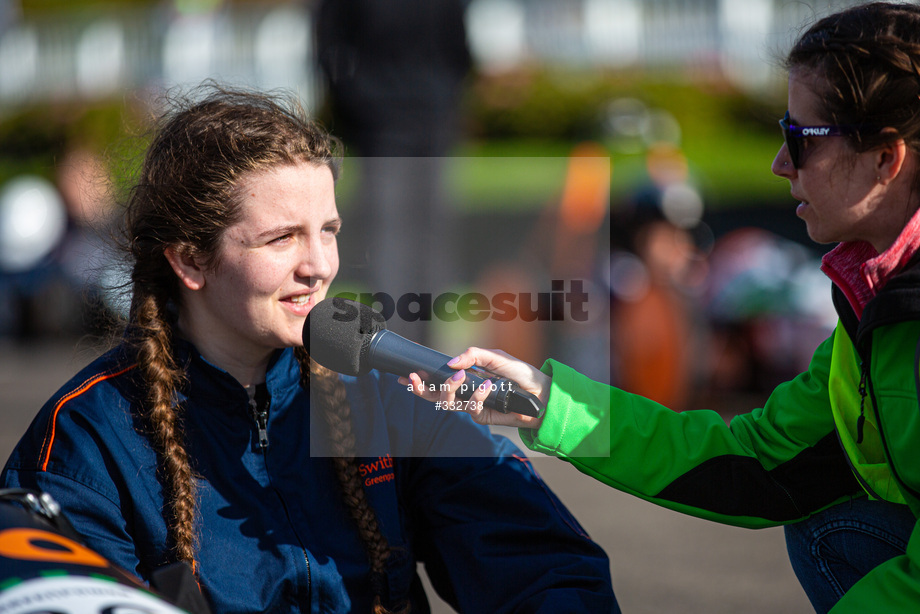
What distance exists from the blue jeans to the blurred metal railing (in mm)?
10476

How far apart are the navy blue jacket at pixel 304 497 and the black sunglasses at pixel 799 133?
3.11 ft

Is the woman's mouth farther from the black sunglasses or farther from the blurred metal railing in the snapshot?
the blurred metal railing

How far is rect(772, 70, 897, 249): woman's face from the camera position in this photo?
1.96 meters

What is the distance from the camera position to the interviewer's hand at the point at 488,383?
1919 millimetres

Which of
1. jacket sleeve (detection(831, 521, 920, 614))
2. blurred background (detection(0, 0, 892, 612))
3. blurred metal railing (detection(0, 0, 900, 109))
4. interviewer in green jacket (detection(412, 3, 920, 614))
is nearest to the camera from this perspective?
jacket sleeve (detection(831, 521, 920, 614))

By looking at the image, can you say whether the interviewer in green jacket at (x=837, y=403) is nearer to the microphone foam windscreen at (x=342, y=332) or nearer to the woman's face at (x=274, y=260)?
the microphone foam windscreen at (x=342, y=332)

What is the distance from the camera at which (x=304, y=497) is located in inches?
83.6

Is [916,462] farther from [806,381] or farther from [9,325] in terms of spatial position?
[9,325]

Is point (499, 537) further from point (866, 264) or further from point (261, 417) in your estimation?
point (866, 264)

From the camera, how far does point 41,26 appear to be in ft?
70.4

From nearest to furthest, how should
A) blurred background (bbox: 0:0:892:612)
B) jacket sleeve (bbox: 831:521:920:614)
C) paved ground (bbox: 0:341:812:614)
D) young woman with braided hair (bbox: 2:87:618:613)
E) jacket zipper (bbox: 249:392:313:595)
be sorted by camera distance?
jacket sleeve (bbox: 831:521:920:614), young woman with braided hair (bbox: 2:87:618:613), jacket zipper (bbox: 249:392:313:595), paved ground (bbox: 0:341:812:614), blurred background (bbox: 0:0:892:612)

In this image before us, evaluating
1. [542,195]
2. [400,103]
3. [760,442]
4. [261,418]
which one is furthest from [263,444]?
[542,195]

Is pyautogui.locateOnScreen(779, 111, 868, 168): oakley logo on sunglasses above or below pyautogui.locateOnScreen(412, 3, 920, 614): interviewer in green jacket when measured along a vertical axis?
above

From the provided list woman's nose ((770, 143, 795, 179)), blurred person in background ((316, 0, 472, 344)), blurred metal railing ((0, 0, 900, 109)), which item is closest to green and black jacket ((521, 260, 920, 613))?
woman's nose ((770, 143, 795, 179))
